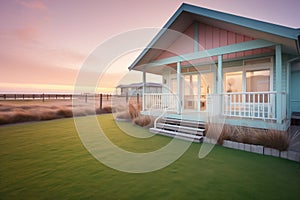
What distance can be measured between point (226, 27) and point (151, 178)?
6.30 metres

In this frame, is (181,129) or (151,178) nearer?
(151,178)

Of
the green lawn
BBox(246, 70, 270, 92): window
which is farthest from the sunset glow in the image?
the green lawn

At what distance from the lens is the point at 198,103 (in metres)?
8.63

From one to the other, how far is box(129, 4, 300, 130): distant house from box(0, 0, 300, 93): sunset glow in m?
2.77

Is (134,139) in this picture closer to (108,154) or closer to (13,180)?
(108,154)

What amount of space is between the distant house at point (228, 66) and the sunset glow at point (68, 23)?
2.77 metres

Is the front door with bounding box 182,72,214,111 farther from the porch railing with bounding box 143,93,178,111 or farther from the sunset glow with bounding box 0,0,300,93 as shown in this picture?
the sunset glow with bounding box 0,0,300,93

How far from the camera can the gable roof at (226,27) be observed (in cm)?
427

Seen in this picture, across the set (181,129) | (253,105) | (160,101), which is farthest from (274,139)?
(160,101)

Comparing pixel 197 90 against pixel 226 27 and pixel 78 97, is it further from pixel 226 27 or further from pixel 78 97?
pixel 78 97

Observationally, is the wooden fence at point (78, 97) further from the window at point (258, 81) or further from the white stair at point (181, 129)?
the window at point (258, 81)

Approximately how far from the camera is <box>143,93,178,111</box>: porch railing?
27.2 ft

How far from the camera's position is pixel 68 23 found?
28.6 feet

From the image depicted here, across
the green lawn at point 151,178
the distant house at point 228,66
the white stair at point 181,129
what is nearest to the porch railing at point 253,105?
the distant house at point 228,66
